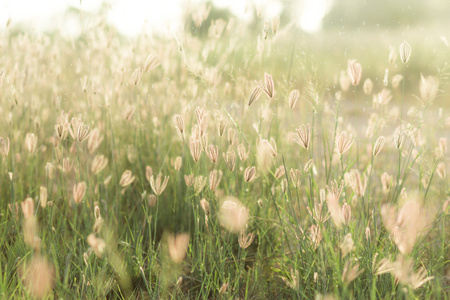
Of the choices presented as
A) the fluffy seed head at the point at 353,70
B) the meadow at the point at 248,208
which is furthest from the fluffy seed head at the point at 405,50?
the fluffy seed head at the point at 353,70

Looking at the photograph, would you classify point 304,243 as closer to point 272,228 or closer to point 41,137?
point 272,228

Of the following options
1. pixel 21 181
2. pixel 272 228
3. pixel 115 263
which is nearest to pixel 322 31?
pixel 272 228

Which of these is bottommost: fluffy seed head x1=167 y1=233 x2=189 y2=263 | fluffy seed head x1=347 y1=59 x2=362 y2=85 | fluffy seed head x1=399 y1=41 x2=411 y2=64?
fluffy seed head x1=167 y1=233 x2=189 y2=263

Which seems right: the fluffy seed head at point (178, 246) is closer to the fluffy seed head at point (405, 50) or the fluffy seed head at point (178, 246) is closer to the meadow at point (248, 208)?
the meadow at point (248, 208)

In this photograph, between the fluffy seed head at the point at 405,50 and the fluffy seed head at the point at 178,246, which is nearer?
the fluffy seed head at the point at 405,50

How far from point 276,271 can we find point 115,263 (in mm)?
567

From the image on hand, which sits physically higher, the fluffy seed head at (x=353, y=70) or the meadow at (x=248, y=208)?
the fluffy seed head at (x=353, y=70)

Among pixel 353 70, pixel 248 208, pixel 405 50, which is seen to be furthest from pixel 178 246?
pixel 405 50

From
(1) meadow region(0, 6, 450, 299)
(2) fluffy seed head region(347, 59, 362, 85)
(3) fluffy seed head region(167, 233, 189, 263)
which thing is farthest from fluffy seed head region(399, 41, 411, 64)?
(3) fluffy seed head region(167, 233, 189, 263)

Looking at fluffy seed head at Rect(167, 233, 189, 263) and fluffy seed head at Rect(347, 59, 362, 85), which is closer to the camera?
fluffy seed head at Rect(347, 59, 362, 85)

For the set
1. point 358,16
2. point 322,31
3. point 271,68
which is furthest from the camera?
point 271,68

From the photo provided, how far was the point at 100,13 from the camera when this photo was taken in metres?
2.27

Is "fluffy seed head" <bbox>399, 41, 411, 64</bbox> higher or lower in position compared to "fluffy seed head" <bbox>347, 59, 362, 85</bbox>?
higher

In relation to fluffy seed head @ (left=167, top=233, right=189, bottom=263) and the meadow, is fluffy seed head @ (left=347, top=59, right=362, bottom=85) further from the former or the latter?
fluffy seed head @ (left=167, top=233, right=189, bottom=263)
